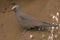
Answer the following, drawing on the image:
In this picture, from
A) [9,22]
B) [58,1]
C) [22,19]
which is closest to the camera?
[22,19]

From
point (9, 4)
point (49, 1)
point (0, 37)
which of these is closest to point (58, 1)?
point (49, 1)

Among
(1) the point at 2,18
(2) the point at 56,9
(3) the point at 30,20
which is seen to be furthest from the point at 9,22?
(2) the point at 56,9

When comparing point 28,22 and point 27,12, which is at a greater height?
point 27,12

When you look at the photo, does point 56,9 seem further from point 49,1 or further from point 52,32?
point 52,32

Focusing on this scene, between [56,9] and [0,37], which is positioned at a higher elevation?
[56,9]

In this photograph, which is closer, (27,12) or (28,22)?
(28,22)

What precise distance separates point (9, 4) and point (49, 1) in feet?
3.96

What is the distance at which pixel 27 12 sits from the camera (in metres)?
6.76

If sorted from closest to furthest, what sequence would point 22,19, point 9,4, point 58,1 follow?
point 22,19 < point 58,1 < point 9,4

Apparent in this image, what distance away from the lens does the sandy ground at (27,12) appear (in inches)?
225

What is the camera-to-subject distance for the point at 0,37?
5.79 meters

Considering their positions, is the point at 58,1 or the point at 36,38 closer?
the point at 36,38

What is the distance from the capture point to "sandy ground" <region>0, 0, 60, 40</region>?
18.7 feet

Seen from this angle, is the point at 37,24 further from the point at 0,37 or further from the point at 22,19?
the point at 0,37
